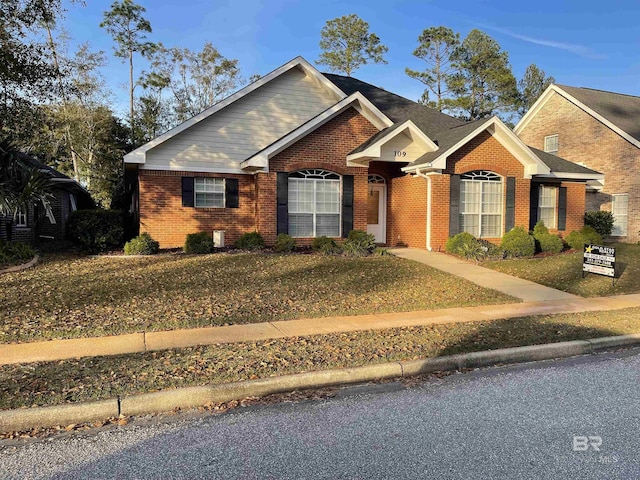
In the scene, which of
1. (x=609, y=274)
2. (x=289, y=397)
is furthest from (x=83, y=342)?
(x=609, y=274)

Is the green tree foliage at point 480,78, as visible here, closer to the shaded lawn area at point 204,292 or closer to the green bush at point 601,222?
the green bush at point 601,222

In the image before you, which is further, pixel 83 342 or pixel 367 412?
pixel 83 342

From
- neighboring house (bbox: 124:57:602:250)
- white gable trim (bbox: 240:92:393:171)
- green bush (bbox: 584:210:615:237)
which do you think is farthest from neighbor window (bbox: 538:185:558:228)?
white gable trim (bbox: 240:92:393:171)

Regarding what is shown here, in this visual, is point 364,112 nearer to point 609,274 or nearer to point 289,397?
point 609,274

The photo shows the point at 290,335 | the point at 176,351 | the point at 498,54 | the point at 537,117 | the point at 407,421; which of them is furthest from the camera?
the point at 498,54

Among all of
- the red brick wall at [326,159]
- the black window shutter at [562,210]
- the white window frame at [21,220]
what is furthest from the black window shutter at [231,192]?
the black window shutter at [562,210]

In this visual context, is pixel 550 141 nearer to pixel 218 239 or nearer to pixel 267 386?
pixel 218 239

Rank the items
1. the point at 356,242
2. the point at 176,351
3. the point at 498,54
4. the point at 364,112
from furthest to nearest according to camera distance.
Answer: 1. the point at 498,54
2. the point at 364,112
3. the point at 356,242
4. the point at 176,351

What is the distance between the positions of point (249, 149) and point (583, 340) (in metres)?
12.4

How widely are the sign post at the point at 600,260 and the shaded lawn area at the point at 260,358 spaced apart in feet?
11.0

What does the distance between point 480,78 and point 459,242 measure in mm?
32015

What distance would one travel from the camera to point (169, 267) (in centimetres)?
1155

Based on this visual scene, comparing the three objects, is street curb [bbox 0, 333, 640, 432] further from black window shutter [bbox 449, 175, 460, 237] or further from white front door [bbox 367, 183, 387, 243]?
white front door [bbox 367, 183, 387, 243]

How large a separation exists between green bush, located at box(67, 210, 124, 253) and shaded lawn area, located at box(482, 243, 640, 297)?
11.1 metres
